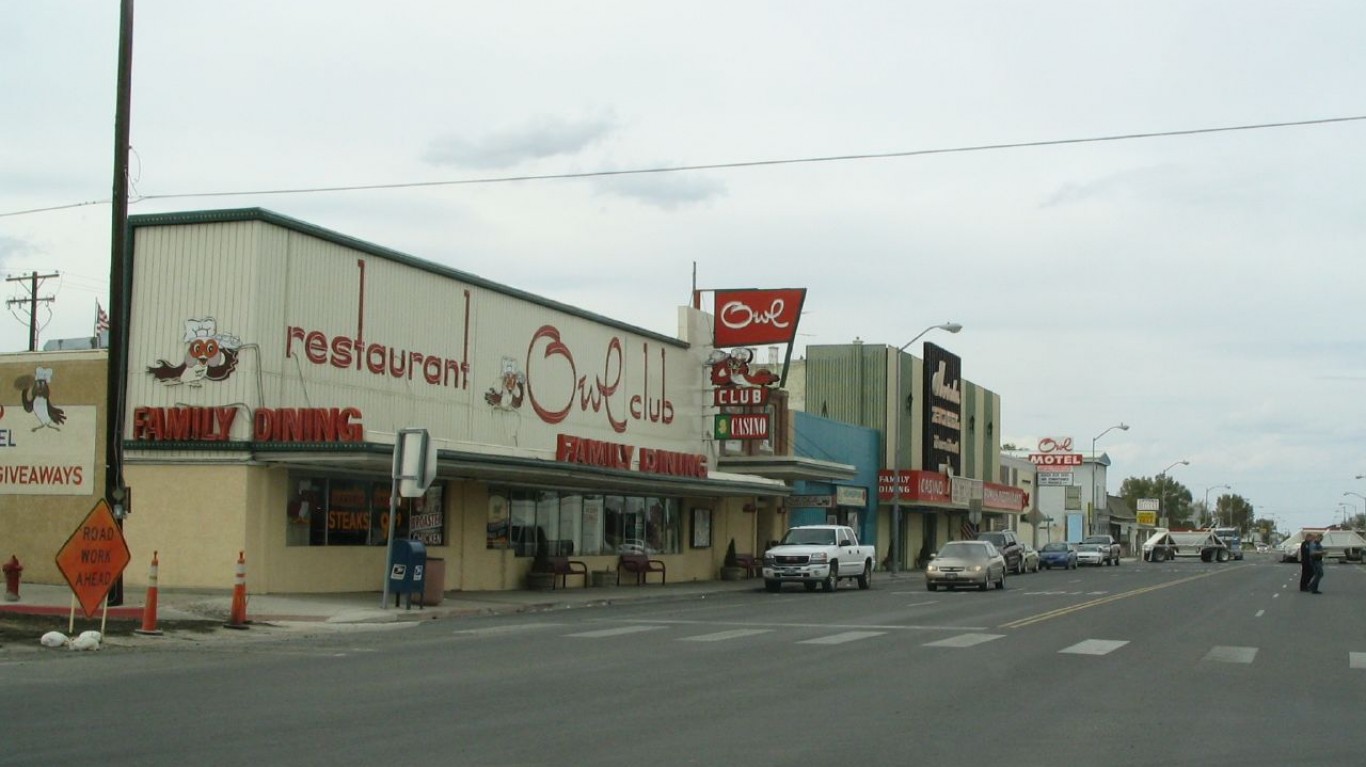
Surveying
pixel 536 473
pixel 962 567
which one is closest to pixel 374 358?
pixel 536 473

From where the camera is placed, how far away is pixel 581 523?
3809cm

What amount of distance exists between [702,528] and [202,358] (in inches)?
847

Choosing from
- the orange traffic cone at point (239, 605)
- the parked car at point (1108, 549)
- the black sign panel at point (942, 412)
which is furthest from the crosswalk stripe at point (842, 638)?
the parked car at point (1108, 549)

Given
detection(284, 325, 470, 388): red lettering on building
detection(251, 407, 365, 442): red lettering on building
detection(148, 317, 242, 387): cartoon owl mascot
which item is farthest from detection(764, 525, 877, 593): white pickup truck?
detection(148, 317, 242, 387): cartoon owl mascot

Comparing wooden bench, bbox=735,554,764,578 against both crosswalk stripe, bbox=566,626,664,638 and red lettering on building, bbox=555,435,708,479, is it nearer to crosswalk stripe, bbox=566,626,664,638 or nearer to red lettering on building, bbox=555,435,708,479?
red lettering on building, bbox=555,435,708,479

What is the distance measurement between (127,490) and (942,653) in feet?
42.7

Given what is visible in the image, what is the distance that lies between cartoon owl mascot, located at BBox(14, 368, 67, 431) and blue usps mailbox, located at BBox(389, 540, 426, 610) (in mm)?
8313

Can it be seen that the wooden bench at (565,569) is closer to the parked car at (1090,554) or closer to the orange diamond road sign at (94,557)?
the orange diamond road sign at (94,557)

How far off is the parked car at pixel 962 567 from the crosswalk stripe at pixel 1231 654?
17991 mm

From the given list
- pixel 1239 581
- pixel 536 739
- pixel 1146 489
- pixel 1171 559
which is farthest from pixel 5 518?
pixel 1146 489

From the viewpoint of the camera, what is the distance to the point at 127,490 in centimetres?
2208

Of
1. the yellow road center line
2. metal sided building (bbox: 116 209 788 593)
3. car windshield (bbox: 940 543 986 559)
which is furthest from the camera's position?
car windshield (bbox: 940 543 986 559)

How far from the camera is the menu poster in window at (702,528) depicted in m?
44.9

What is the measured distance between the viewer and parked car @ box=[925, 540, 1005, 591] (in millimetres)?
39094
